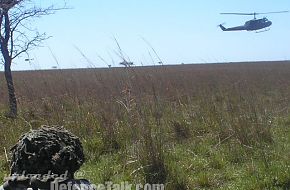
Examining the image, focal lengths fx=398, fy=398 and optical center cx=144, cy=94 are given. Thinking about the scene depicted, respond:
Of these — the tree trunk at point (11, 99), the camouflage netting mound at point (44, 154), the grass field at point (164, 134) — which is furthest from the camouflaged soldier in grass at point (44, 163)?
the tree trunk at point (11, 99)

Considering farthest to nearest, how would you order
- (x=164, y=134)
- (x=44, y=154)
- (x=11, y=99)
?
(x=11, y=99)
(x=164, y=134)
(x=44, y=154)

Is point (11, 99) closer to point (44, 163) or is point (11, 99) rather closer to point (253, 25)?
point (44, 163)

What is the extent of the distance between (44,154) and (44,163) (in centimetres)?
6

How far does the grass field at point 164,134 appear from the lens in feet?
14.6

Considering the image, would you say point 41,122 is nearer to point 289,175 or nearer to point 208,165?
point 208,165

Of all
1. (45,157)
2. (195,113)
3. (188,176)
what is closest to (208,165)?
(188,176)

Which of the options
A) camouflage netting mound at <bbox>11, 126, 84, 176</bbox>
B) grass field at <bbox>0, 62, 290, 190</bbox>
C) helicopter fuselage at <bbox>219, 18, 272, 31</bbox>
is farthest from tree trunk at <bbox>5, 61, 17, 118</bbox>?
helicopter fuselage at <bbox>219, 18, 272, 31</bbox>

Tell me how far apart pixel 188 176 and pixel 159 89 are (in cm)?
202

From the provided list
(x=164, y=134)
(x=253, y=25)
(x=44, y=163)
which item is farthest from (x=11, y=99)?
(x=253, y=25)

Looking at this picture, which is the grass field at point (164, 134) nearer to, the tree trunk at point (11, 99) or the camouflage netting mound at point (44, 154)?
the tree trunk at point (11, 99)

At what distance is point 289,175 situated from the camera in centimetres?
417

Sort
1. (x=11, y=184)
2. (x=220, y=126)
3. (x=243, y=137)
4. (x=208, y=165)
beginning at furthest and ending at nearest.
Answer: (x=220, y=126), (x=243, y=137), (x=208, y=165), (x=11, y=184)

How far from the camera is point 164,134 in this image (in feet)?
17.8

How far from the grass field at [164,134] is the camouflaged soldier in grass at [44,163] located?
160cm
